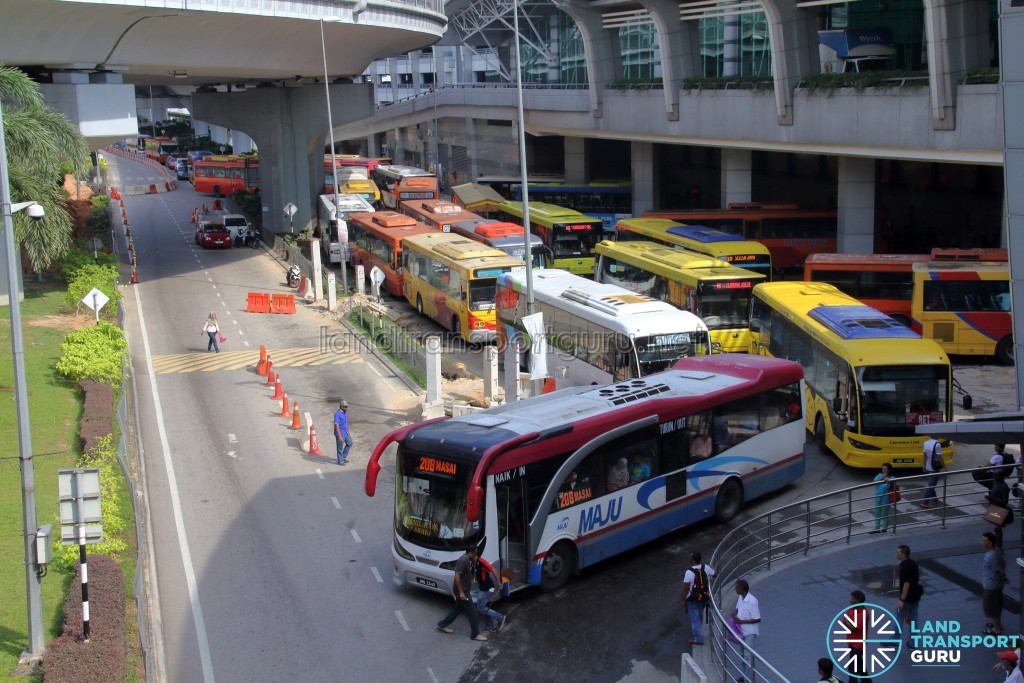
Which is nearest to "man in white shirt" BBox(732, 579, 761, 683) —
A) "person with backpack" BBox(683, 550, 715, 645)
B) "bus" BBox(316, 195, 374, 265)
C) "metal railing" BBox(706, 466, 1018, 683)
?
"metal railing" BBox(706, 466, 1018, 683)

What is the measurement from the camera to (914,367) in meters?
19.5

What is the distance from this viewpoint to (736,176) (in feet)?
154

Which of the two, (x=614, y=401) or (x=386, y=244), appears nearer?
(x=614, y=401)

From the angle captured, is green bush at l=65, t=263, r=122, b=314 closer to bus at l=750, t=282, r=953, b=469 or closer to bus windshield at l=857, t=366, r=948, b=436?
bus at l=750, t=282, r=953, b=469

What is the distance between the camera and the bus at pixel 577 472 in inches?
580

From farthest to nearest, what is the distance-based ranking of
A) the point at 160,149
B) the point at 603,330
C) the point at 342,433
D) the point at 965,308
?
1. the point at 160,149
2. the point at 965,308
3. the point at 603,330
4. the point at 342,433

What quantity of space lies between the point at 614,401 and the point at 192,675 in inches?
283

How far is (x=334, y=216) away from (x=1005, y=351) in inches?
1115

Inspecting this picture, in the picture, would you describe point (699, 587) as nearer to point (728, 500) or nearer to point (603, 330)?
point (728, 500)

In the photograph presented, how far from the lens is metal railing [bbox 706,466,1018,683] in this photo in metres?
14.1

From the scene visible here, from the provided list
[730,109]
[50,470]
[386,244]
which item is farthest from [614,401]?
[730,109]

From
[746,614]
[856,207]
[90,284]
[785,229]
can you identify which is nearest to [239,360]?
[90,284]

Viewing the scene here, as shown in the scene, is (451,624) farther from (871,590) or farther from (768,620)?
(871,590)

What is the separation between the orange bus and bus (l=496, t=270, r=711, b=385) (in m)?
11.0
